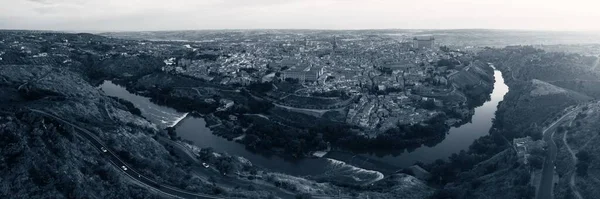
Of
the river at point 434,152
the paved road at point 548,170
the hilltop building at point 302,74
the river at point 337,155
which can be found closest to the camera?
the paved road at point 548,170

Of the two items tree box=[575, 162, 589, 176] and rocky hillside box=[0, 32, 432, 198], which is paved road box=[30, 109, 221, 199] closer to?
rocky hillside box=[0, 32, 432, 198]

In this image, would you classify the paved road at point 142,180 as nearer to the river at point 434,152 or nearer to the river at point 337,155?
the river at point 337,155

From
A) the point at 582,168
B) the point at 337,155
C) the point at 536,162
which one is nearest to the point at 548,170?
the point at 536,162

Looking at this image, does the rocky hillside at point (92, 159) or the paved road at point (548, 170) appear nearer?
the rocky hillside at point (92, 159)

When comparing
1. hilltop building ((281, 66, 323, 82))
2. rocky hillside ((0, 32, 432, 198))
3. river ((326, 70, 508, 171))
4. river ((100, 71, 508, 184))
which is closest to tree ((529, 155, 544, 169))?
rocky hillside ((0, 32, 432, 198))

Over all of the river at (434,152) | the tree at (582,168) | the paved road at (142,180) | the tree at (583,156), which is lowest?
the river at (434,152)

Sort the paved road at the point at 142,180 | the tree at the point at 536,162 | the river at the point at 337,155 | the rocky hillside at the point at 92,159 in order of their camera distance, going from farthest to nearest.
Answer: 1. the river at the point at 337,155
2. the tree at the point at 536,162
3. the paved road at the point at 142,180
4. the rocky hillside at the point at 92,159

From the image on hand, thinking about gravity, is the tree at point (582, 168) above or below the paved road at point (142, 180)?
above

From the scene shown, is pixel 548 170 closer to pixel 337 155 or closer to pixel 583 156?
pixel 583 156

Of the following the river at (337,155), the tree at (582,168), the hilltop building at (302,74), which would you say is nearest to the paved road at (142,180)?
the river at (337,155)
